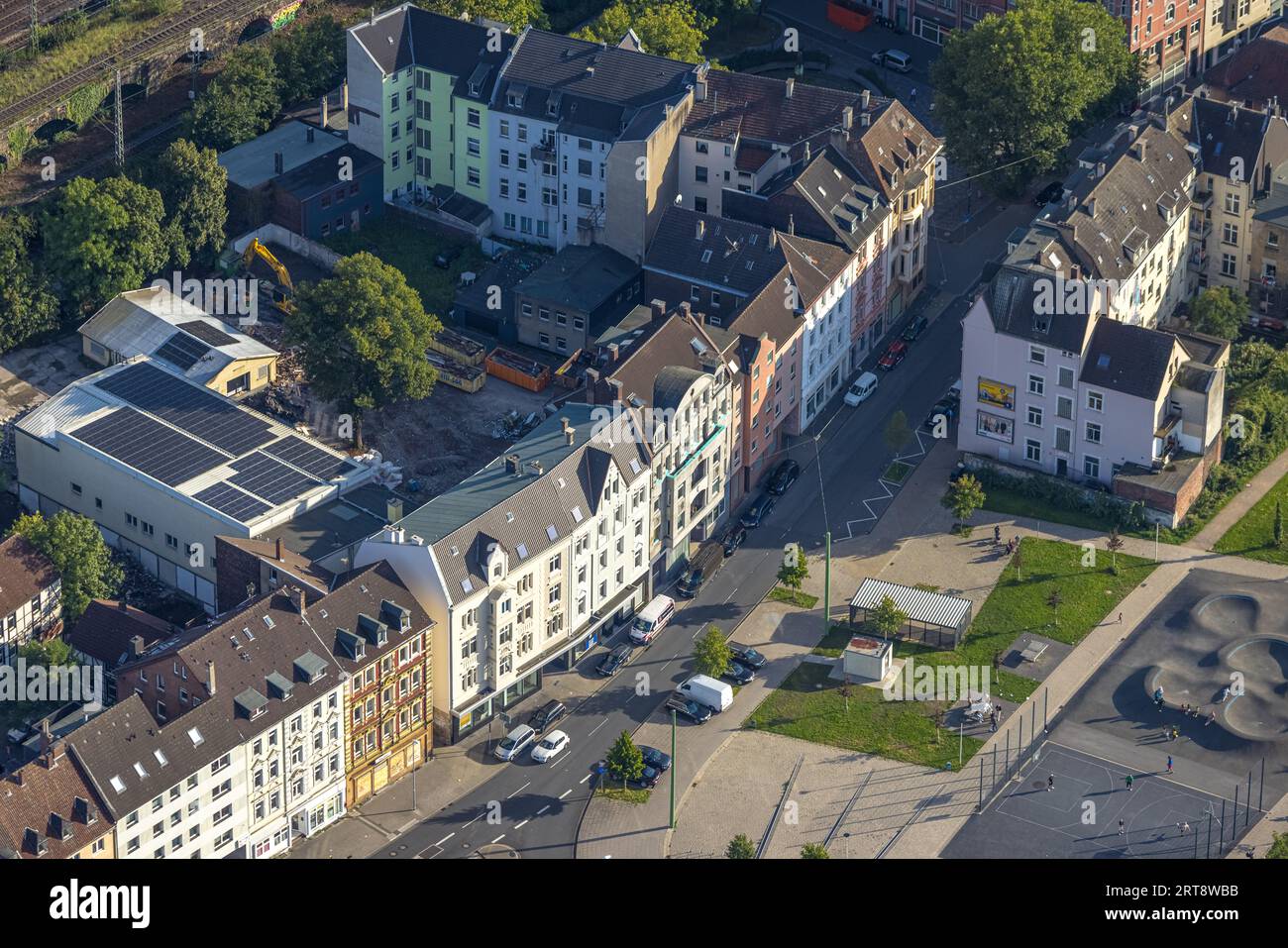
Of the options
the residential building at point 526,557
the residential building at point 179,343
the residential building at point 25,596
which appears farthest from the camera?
the residential building at point 179,343

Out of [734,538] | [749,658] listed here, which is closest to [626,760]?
[749,658]

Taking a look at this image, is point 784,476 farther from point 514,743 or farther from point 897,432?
point 514,743

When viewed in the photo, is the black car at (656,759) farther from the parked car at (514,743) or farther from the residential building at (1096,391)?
the residential building at (1096,391)

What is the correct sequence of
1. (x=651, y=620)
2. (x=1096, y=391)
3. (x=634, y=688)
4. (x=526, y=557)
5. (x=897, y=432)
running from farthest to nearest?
(x=897, y=432) → (x=1096, y=391) → (x=651, y=620) → (x=634, y=688) → (x=526, y=557)

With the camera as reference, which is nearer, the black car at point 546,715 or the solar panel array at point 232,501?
the black car at point 546,715

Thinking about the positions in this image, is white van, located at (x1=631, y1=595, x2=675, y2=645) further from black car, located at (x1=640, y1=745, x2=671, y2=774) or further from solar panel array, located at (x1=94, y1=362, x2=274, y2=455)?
solar panel array, located at (x1=94, y1=362, x2=274, y2=455)

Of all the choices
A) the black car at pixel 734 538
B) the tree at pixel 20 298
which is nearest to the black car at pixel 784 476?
the black car at pixel 734 538
